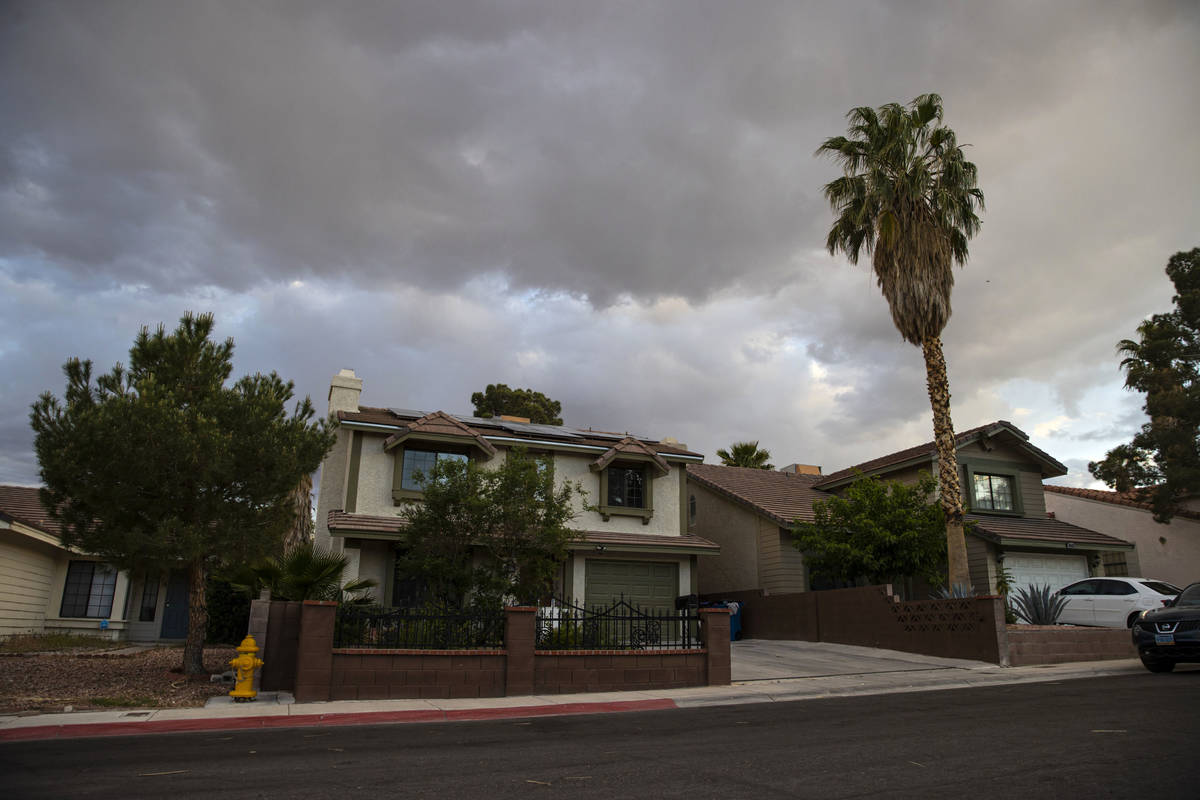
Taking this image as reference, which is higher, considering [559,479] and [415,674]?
[559,479]

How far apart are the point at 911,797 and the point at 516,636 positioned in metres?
8.01

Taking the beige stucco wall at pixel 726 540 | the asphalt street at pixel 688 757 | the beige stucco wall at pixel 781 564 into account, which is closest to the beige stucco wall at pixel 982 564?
the beige stucco wall at pixel 781 564

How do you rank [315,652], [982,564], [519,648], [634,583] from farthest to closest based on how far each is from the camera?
[982,564], [634,583], [519,648], [315,652]

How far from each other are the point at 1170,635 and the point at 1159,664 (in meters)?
0.92

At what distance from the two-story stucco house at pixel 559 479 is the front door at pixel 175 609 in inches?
217

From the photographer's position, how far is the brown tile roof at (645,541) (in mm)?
21453

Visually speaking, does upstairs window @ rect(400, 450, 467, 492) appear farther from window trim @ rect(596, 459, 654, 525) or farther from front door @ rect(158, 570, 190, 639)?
front door @ rect(158, 570, 190, 639)

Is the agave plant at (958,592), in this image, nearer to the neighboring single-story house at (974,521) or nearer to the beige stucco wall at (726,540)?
the neighboring single-story house at (974,521)

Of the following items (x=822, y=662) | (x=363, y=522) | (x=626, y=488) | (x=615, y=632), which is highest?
(x=626, y=488)

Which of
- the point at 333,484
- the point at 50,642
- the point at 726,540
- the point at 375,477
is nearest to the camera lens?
the point at 50,642

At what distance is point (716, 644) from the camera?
13.8 m

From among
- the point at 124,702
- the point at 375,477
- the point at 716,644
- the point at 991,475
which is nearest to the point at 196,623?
the point at 124,702

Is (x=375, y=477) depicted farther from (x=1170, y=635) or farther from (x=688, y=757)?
(x=1170, y=635)

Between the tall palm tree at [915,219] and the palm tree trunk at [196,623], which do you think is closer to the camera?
the palm tree trunk at [196,623]
